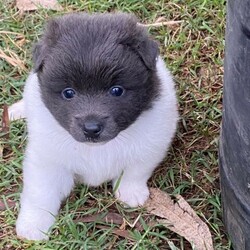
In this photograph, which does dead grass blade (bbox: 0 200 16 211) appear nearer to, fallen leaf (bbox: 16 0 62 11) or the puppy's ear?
the puppy's ear

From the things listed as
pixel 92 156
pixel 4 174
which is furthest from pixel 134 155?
pixel 4 174

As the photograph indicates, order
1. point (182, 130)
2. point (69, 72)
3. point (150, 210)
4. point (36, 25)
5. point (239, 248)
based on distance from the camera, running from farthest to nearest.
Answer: point (36, 25) < point (182, 130) < point (150, 210) < point (239, 248) < point (69, 72)

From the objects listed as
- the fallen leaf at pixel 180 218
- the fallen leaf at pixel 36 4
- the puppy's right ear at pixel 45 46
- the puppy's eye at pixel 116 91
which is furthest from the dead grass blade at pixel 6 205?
the fallen leaf at pixel 36 4

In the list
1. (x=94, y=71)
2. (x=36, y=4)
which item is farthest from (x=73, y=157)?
(x=36, y=4)

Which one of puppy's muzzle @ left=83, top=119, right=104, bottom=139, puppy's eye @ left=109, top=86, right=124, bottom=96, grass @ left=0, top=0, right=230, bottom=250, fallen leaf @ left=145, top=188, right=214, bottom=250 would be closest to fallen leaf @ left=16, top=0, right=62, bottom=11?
grass @ left=0, top=0, right=230, bottom=250

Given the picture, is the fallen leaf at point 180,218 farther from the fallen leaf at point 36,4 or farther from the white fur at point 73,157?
the fallen leaf at point 36,4

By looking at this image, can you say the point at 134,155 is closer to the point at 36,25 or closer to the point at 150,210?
the point at 150,210

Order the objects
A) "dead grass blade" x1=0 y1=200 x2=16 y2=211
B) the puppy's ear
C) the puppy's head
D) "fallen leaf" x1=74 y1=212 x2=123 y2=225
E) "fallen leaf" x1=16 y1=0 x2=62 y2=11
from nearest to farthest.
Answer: the puppy's head
the puppy's ear
"fallen leaf" x1=74 y1=212 x2=123 y2=225
"dead grass blade" x1=0 y1=200 x2=16 y2=211
"fallen leaf" x1=16 y1=0 x2=62 y2=11
